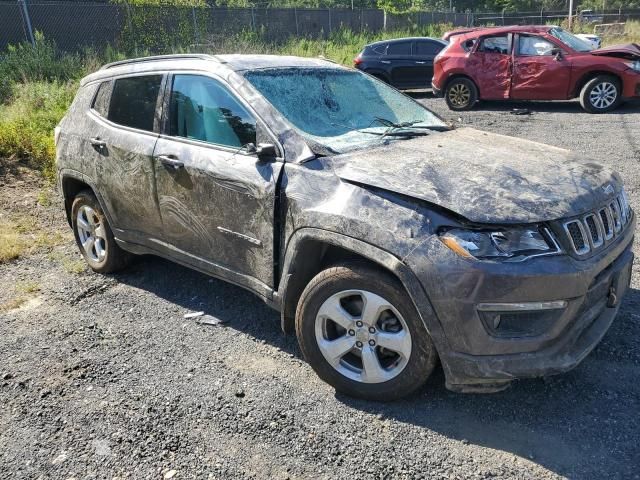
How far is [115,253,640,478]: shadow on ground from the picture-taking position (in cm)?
266

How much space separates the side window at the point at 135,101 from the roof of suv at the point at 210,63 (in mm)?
90

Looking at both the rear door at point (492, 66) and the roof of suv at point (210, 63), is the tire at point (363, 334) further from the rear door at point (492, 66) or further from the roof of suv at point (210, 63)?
the rear door at point (492, 66)

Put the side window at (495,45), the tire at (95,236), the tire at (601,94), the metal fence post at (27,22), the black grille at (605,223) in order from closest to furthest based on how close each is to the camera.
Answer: the black grille at (605,223), the tire at (95,236), the tire at (601,94), the side window at (495,45), the metal fence post at (27,22)

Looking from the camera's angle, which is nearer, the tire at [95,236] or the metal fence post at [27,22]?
the tire at [95,236]

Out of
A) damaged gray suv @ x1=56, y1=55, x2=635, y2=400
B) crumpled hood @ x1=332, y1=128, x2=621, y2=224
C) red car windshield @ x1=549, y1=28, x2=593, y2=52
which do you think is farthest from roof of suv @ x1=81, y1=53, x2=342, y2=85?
red car windshield @ x1=549, y1=28, x2=593, y2=52

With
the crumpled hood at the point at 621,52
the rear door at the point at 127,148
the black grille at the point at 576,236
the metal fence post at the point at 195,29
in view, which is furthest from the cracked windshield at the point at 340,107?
the metal fence post at the point at 195,29

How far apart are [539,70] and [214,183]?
9.88 metres

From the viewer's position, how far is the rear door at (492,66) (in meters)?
11.8

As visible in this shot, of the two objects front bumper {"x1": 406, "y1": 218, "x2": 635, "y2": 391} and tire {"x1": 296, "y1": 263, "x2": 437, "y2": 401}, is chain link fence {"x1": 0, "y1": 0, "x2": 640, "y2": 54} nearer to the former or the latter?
tire {"x1": 296, "y1": 263, "x2": 437, "y2": 401}

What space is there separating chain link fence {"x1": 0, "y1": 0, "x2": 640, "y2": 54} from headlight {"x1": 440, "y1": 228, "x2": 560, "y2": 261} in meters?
18.5

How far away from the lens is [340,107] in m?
3.80

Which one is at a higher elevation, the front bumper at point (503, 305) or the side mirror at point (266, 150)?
the side mirror at point (266, 150)

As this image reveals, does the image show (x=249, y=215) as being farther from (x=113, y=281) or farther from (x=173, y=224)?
(x=113, y=281)

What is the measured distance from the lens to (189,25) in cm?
2100
